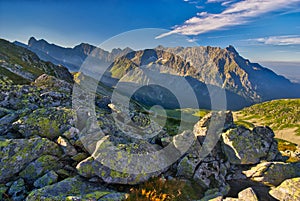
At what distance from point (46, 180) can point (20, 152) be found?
3.28 metres

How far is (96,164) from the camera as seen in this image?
14.3 metres

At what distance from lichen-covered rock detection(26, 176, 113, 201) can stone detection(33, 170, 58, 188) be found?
640 mm

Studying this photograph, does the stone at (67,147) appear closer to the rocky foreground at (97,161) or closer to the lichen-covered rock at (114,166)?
the rocky foreground at (97,161)

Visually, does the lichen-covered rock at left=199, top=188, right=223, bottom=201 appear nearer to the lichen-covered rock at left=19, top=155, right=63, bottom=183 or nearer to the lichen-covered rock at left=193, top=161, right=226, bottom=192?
the lichen-covered rock at left=193, top=161, right=226, bottom=192

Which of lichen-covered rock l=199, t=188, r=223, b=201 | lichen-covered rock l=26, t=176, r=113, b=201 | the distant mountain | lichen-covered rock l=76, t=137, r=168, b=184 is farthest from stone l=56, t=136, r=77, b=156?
the distant mountain

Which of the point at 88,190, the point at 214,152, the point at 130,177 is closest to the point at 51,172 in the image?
the point at 88,190

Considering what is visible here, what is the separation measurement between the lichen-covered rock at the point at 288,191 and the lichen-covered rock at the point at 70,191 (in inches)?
456

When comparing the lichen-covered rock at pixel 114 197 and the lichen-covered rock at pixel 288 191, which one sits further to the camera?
the lichen-covered rock at pixel 288 191

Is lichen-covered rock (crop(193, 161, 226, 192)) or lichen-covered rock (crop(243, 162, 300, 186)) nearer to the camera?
lichen-covered rock (crop(193, 161, 226, 192))

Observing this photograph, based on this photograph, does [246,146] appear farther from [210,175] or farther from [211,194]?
[211,194]

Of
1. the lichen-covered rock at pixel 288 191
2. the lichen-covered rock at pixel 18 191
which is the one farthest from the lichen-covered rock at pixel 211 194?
the lichen-covered rock at pixel 18 191

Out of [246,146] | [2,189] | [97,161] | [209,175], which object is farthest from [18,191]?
[246,146]

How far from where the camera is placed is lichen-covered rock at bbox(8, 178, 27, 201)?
491 inches

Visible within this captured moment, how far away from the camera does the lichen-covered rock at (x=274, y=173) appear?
57.2 feet
